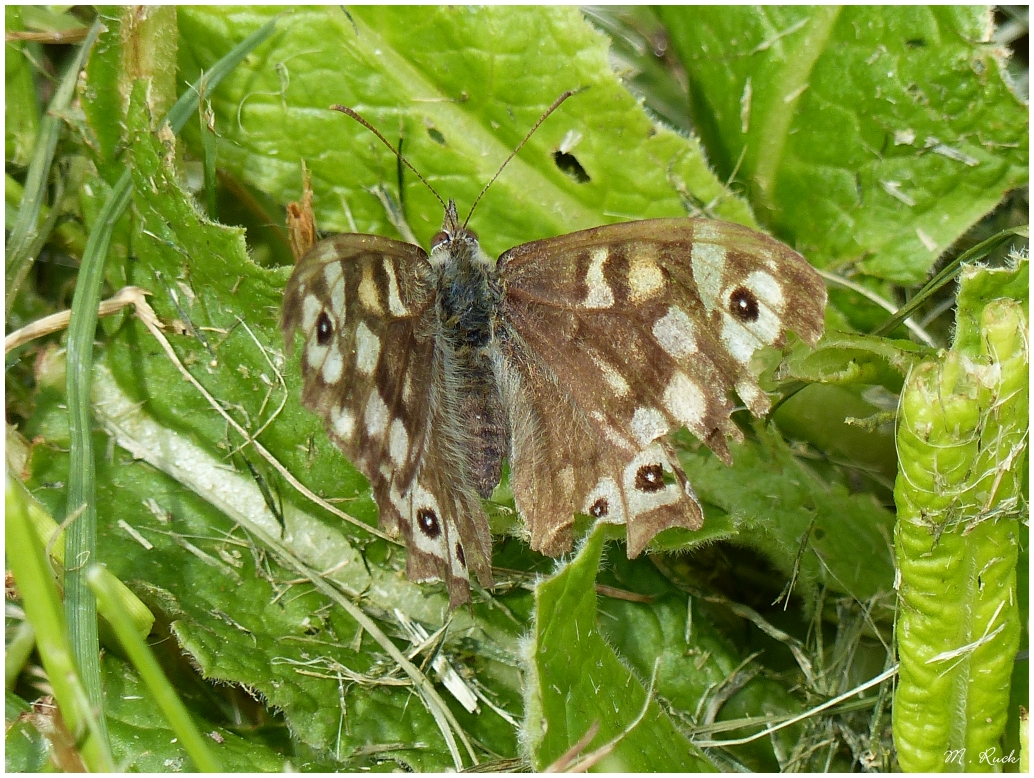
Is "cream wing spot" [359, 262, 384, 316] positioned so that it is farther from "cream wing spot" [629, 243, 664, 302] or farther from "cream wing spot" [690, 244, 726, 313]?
"cream wing spot" [690, 244, 726, 313]

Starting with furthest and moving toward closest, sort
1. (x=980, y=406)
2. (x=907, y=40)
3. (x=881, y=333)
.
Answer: (x=881, y=333) → (x=907, y=40) → (x=980, y=406)

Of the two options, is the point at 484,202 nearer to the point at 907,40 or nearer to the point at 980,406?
the point at 907,40

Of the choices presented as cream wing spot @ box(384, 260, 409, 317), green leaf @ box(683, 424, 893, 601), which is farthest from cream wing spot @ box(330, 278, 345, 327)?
green leaf @ box(683, 424, 893, 601)

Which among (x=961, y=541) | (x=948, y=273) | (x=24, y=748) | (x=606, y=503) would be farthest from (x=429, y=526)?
(x=948, y=273)

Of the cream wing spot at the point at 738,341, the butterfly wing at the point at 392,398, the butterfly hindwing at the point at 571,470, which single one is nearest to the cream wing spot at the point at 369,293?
the butterfly wing at the point at 392,398

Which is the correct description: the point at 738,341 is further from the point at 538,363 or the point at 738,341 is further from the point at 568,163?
the point at 568,163

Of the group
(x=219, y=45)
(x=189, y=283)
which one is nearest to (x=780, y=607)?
(x=189, y=283)
